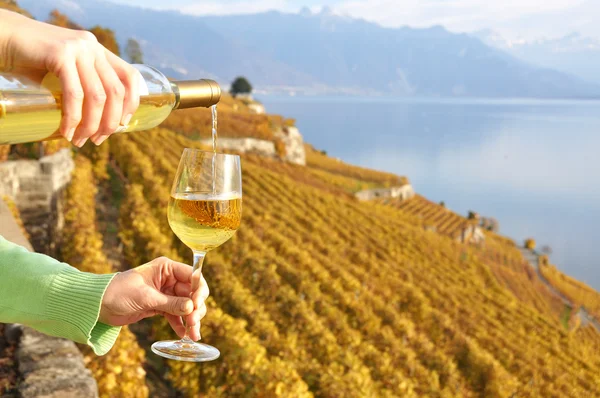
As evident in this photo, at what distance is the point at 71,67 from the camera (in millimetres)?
788

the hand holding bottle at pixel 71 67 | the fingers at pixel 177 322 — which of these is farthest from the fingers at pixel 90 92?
the fingers at pixel 177 322

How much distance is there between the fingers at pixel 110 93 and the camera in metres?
0.81

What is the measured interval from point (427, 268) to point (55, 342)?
60.1 ft

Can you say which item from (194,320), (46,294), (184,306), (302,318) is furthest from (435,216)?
(46,294)

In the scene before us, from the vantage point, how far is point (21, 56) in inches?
31.3

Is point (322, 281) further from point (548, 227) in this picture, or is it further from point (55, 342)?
point (548, 227)

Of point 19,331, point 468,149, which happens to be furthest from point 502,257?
point 468,149

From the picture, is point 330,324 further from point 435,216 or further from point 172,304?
point 435,216

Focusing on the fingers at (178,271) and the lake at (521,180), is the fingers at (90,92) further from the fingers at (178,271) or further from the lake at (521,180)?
the lake at (521,180)

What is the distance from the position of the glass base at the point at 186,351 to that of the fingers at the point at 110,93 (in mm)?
954

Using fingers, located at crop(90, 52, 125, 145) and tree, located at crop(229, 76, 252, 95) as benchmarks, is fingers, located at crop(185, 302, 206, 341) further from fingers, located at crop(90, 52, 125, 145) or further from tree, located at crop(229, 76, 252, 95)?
tree, located at crop(229, 76, 252, 95)

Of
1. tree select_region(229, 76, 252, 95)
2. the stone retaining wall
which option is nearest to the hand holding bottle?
the stone retaining wall

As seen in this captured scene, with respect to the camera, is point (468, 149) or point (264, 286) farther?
point (468, 149)

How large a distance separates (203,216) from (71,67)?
2.51ft
